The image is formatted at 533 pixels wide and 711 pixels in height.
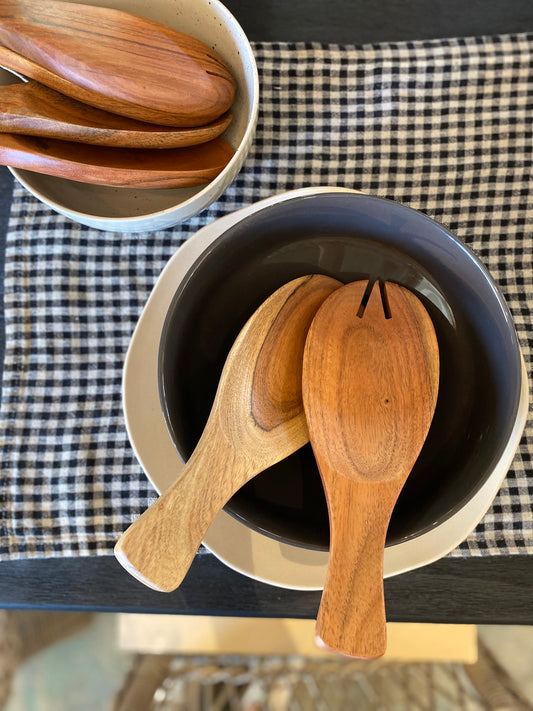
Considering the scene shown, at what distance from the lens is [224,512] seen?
0.36 m

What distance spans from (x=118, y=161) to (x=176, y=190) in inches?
2.2

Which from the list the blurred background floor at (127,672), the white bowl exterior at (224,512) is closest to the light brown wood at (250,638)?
the blurred background floor at (127,672)

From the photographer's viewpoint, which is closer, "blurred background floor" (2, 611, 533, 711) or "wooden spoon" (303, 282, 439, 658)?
"wooden spoon" (303, 282, 439, 658)

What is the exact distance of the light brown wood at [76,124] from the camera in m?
0.32

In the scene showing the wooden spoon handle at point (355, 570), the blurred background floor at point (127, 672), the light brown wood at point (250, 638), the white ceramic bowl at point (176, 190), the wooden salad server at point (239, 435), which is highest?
the white ceramic bowl at point (176, 190)

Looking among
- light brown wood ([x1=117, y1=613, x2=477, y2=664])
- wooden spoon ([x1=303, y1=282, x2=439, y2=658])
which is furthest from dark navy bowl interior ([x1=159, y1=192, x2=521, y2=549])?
light brown wood ([x1=117, y1=613, x2=477, y2=664])

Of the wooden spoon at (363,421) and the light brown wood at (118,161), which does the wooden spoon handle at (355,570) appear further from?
the light brown wood at (118,161)

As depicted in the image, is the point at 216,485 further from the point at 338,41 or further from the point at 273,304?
the point at 338,41

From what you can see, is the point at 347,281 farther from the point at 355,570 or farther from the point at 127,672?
the point at 127,672

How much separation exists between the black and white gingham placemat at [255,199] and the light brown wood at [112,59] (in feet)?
0.27

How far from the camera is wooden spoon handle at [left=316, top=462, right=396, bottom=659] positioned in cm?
26

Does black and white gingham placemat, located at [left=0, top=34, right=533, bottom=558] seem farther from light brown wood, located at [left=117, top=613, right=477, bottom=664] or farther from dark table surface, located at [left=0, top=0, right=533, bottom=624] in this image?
light brown wood, located at [left=117, top=613, right=477, bottom=664]

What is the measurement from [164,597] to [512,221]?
0.36m

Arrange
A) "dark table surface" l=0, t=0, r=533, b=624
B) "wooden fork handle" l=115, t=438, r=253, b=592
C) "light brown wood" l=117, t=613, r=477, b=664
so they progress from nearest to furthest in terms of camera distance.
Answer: "wooden fork handle" l=115, t=438, r=253, b=592 < "dark table surface" l=0, t=0, r=533, b=624 < "light brown wood" l=117, t=613, r=477, b=664
